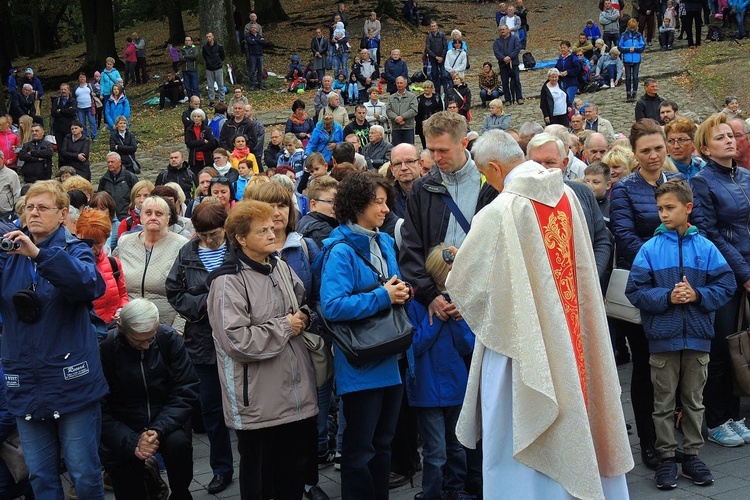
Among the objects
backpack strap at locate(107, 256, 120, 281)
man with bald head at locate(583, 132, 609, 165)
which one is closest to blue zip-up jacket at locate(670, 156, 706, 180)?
man with bald head at locate(583, 132, 609, 165)

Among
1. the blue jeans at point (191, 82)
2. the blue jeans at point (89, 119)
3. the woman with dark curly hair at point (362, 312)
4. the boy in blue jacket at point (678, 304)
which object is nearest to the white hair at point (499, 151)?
the woman with dark curly hair at point (362, 312)

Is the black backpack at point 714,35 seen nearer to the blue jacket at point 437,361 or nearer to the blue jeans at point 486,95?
the blue jeans at point 486,95

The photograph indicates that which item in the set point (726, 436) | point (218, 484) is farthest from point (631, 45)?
point (218, 484)

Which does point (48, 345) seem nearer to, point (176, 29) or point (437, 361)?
point (437, 361)

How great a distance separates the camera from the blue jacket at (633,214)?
21.9 ft

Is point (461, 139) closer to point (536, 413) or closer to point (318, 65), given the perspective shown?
point (536, 413)

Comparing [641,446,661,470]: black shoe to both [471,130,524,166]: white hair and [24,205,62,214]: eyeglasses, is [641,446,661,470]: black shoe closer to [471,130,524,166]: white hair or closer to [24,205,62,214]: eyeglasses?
[471,130,524,166]: white hair

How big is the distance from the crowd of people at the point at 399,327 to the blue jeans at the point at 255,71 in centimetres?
2185

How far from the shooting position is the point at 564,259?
14.8 feet

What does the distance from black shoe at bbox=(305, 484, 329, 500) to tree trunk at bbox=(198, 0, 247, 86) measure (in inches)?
948

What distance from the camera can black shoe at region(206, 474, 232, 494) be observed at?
6.29 metres

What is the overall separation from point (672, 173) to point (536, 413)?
3.68 metres

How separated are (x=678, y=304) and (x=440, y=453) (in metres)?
1.82

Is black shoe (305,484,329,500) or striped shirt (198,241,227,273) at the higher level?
striped shirt (198,241,227,273)
